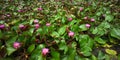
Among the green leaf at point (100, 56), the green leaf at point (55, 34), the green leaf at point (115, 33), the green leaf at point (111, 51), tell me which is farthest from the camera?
the green leaf at point (115, 33)

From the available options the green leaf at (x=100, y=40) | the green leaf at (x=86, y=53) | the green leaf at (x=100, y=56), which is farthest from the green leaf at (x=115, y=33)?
the green leaf at (x=86, y=53)

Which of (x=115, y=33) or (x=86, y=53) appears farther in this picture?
(x=115, y=33)

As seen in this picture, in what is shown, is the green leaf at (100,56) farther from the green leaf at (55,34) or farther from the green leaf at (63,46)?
the green leaf at (55,34)

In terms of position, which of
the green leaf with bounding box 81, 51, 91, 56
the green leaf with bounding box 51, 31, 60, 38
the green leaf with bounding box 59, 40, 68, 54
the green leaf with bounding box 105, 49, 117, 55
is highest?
the green leaf with bounding box 51, 31, 60, 38

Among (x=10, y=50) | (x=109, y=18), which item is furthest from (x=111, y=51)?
(x=10, y=50)

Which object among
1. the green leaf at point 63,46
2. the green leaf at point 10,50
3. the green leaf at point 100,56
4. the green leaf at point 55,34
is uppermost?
the green leaf at point 10,50

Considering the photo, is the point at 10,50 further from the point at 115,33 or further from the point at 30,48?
the point at 115,33

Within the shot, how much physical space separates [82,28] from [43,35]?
1.75 feet

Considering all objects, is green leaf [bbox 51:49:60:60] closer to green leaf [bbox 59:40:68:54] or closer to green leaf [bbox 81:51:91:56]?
green leaf [bbox 59:40:68:54]

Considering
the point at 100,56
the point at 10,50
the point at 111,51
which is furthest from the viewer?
the point at 111,51

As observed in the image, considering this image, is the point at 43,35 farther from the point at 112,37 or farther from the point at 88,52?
the point at 112,37

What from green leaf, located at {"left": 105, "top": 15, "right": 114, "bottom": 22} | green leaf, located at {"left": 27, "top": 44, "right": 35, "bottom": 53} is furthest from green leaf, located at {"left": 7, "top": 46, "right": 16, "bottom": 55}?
green leaf, located at {"left": 105, "top": 15, "right": 114, "bottom": 22}

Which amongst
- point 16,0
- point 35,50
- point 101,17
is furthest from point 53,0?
point 35,50

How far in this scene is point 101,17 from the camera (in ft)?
10.00
